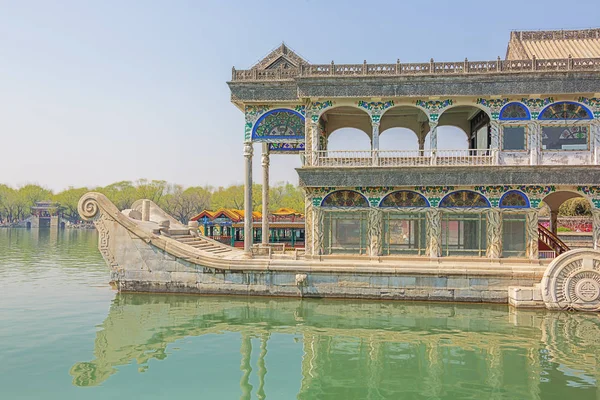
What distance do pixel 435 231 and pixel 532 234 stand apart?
2.81 m

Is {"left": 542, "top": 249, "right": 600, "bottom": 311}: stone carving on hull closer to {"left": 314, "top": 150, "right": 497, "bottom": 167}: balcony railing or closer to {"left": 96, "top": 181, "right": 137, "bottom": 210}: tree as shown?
{"left": 314, "top": 150, "right": 497, "bottom": 167}: balcony railing

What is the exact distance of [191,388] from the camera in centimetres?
760

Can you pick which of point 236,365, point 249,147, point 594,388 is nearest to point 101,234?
point 249,147

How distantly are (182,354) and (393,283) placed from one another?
6.54m

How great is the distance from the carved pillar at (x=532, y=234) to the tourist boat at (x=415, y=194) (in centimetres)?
4

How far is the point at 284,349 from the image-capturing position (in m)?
9.73

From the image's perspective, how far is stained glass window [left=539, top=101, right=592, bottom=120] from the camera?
555 inches

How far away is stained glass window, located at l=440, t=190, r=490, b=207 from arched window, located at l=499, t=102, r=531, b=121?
2.47 meters

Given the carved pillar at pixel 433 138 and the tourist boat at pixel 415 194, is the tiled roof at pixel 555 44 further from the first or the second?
the carved pillar at pixel 433 138

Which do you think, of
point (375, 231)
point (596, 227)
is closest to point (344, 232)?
point (375, 231)

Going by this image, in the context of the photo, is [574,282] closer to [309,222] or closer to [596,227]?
[596,227]

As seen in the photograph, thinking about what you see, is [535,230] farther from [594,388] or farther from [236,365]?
[236,365]

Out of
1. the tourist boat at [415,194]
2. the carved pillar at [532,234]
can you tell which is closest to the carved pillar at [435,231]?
the tourist boat at [415,194]

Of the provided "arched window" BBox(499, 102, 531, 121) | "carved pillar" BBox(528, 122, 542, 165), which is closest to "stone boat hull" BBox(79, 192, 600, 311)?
"carved pillar" BBox(528, 122, 542, 165)
